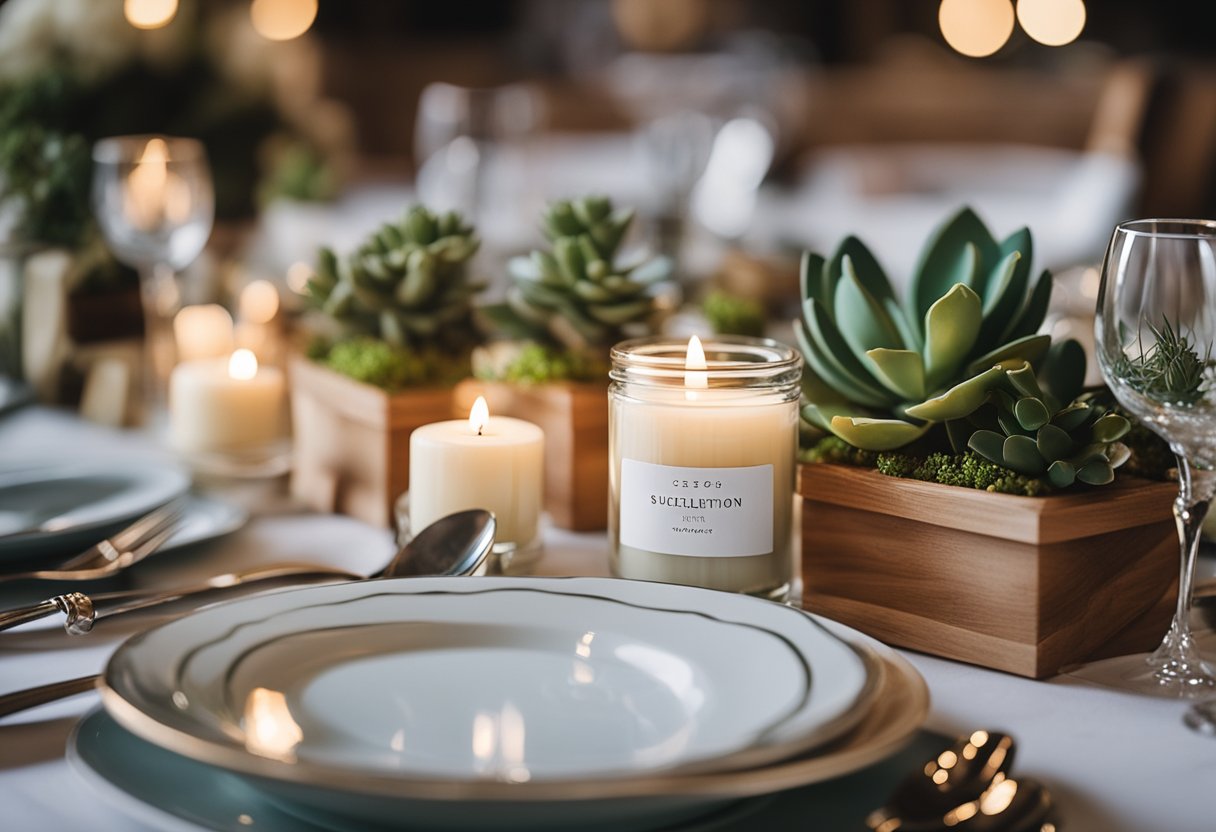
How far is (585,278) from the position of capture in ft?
3.17

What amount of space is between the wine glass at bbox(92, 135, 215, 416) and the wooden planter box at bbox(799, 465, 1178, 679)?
33.7 inches

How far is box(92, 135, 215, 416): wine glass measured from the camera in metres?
1.33

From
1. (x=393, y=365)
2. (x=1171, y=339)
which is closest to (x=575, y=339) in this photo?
(x=393, y=365)

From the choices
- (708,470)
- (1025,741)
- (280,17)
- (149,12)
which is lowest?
(1025,741)

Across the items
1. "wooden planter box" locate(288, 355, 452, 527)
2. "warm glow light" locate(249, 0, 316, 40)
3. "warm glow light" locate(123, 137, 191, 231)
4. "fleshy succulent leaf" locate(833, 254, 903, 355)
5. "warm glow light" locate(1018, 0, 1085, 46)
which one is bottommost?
"wooden planter box" locate(288, 355, 452, 527)

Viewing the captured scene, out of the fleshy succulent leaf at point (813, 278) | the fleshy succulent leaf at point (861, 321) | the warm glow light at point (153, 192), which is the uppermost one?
the warm glow light at point (153, 192)

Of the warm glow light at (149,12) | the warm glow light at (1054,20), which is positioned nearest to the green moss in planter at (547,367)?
the warm glow light at (149,12)

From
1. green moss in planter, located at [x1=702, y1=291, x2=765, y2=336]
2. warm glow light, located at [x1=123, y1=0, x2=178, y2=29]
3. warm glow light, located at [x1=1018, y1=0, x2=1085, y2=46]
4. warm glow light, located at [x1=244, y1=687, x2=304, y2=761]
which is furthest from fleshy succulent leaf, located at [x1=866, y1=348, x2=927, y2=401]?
warm glow light, located at [x1=1018, y1=0, x2=1085, y2=46]

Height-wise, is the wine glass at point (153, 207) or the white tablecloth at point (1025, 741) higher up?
the wine glass at point (153, 207)

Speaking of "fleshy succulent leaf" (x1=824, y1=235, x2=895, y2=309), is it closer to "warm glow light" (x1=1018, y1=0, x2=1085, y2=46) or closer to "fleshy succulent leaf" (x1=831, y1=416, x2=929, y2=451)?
"fleshy succulent leaf" (x1=831, y1=416, x2=929, y2=451)

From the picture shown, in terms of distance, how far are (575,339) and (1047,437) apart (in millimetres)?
409

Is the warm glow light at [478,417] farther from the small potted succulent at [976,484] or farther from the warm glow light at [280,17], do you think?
the warm glow light at [280,17]

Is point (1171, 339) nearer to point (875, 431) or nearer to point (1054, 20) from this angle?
point (875, 431)

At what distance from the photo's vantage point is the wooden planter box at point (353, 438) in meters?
0.96
